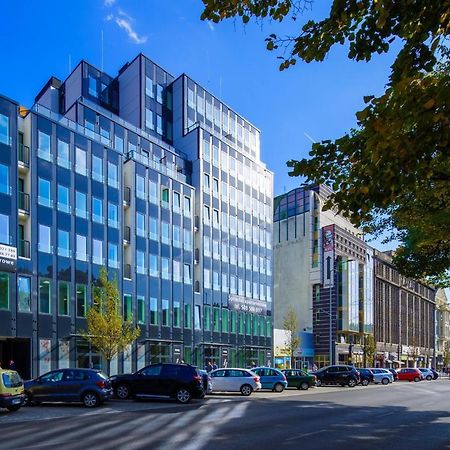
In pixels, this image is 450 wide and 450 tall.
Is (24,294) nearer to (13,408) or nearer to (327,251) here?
(13,408)

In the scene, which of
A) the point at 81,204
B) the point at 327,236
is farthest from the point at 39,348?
the point at 327,236

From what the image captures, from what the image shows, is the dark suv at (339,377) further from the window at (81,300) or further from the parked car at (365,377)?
the window at (81,300)

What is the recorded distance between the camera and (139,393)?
23812mm

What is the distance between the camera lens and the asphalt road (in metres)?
12.2

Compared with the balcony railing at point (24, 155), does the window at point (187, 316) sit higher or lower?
lower

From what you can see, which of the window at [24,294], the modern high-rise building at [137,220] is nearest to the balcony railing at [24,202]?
the modern high-rise building at [137,220]

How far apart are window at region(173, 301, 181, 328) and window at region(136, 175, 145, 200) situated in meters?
9.18

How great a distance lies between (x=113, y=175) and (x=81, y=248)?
6.55 m

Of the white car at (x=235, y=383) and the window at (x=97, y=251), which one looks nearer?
the white car at (x=235, y=383)

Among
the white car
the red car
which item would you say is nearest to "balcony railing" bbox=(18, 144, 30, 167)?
the white car

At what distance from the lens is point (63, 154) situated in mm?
37844

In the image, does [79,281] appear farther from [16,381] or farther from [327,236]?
[327,236]

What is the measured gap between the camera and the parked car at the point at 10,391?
18438 millimetres

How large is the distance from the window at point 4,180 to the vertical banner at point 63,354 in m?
9.83
